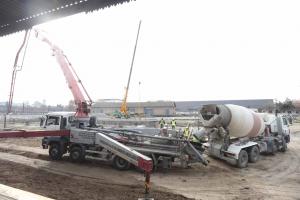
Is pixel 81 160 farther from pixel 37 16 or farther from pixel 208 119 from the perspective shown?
pixel 37 16

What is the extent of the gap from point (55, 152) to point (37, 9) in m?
9.22

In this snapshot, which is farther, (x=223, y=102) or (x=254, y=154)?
(x=223, y=102)

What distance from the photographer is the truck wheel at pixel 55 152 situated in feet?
53.6

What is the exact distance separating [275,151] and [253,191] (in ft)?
32.5

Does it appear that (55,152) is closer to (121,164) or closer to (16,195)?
(121,164)

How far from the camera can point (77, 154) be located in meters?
15.8

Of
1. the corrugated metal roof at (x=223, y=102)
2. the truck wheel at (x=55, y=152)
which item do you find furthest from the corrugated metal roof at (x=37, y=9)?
the corrugated metal roof at (x=223, y=102)

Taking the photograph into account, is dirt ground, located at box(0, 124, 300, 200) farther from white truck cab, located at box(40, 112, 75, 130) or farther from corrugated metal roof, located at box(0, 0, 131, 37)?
corrugated metal roof, located at box(0, 0, 131, 37)

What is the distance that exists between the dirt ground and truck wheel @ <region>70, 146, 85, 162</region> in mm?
340

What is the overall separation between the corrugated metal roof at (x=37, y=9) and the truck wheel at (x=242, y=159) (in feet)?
35.0

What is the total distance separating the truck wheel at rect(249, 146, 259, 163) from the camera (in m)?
16.9

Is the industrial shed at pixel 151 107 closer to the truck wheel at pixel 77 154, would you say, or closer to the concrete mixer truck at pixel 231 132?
the concrete mixer truck at pixel 231 132

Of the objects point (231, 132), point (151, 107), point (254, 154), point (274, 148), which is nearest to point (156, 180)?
point (231, 132)

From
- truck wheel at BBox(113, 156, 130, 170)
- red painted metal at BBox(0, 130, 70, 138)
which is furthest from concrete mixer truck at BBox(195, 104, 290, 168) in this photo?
red painted metal at BBox(0, 130, 70, 138)
